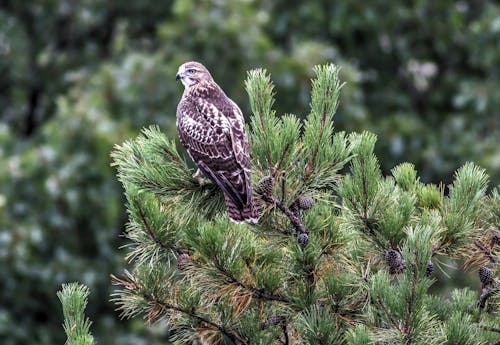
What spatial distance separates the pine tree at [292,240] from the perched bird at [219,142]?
0.23ft

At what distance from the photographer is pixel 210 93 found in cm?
546

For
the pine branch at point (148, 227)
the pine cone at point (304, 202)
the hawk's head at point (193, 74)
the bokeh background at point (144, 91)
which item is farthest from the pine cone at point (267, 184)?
the bokeh background at point (144, 91)

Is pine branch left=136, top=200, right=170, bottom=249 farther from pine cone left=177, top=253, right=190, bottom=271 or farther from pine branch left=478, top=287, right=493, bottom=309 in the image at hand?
pine branch left=478, top=287, right=493, bottom=309

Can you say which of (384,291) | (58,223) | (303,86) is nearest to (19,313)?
(58,223)

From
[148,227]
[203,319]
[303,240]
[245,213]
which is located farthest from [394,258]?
[148,227]

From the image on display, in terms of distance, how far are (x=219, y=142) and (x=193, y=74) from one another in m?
1.22

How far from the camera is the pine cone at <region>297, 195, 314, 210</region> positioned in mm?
4074

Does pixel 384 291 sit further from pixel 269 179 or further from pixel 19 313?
pixel 19 313

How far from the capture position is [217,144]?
488cm

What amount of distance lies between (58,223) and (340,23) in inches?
189

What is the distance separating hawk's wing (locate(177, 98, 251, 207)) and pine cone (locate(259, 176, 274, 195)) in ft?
0.20

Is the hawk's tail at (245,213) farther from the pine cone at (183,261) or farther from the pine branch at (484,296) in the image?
the pine branch at (484,296)

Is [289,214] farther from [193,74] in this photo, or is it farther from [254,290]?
[193,74]

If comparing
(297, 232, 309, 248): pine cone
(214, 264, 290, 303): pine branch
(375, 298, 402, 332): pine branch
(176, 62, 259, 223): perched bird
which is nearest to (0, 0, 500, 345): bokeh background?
(176, 62, 259, 223): perched bird
